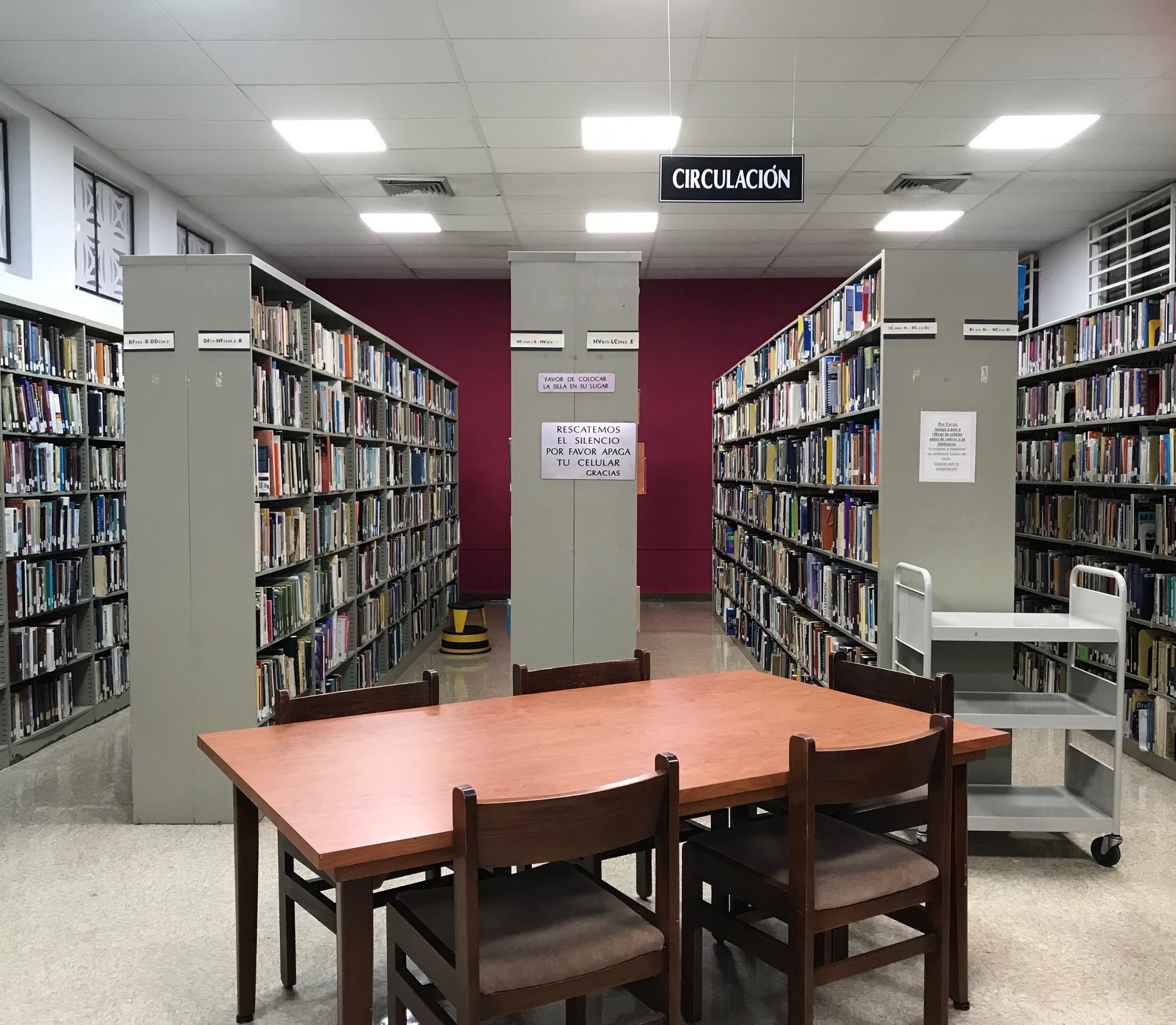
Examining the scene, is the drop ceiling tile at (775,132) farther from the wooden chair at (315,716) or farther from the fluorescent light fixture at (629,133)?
the wooden chair at (315,716)

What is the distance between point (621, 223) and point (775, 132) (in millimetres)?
2254

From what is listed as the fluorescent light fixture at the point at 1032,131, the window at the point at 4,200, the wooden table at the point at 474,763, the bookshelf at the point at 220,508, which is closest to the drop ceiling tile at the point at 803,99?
the fluorescent light fixture at the point at 1032,131

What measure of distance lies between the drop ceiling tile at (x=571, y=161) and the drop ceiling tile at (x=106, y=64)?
1945 millimetres

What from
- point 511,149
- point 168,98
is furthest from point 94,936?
point 511,149

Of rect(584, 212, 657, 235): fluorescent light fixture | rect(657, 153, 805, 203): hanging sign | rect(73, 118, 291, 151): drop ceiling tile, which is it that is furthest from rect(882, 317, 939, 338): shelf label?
rect(584, 212, 657, 235): fluorescent light fixture

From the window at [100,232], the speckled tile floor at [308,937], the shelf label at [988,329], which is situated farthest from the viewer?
the window at [100,232]

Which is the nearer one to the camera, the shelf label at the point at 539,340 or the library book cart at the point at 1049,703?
the library book cart at the point at 1049,703

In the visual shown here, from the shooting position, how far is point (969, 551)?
12.8ft

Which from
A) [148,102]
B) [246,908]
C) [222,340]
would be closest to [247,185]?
[148,102]

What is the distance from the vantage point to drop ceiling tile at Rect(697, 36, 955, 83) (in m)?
4.72

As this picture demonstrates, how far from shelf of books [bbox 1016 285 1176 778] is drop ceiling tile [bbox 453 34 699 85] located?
2.90m

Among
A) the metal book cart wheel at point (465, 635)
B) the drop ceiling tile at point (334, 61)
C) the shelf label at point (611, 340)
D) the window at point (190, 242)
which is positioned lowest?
the metal book cart wheel at point (465, 635)

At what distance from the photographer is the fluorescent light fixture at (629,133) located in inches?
227

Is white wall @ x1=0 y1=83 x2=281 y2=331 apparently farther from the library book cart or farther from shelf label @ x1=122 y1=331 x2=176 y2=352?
the library book cart
